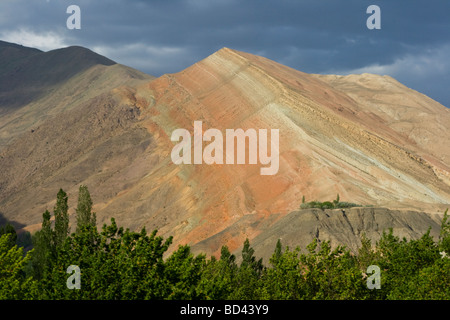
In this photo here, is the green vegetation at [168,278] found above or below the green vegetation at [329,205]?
below

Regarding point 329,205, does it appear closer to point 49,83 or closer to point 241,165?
point 241,165

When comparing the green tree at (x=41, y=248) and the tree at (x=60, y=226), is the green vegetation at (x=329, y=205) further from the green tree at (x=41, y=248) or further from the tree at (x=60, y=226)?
the green tree at (x=41, y=248)

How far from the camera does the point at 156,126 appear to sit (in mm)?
105875

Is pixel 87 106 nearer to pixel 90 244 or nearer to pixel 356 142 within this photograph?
pixel 356 142

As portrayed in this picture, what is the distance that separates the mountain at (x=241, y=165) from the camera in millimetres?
71256

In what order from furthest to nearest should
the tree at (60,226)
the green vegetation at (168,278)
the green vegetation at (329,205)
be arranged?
the green vegetation at (329,205)
the tree at (60,226)
the green vegetation at (168,278)

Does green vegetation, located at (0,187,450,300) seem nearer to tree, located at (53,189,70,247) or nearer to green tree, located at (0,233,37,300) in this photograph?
green tree, located at (0,233,37,300)

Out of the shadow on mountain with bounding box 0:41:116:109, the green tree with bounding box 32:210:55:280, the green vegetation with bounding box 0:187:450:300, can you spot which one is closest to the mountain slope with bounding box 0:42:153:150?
the shadow on mountain with bounding box 0:41:116:109

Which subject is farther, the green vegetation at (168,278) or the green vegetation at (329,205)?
the green vegetation at (329,205)

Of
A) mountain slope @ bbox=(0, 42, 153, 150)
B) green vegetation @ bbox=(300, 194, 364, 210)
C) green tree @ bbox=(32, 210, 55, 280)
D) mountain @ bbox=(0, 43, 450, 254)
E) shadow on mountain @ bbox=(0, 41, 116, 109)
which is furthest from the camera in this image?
shadow on mountain @ bbox=(0, 41, 116, 109)

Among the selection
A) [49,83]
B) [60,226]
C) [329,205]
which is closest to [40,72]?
[49,83]

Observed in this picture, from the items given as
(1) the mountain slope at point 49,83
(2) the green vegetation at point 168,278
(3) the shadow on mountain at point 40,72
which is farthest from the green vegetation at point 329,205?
(3) the shadow on mountain at point 40,72

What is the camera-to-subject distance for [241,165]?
82.9 m

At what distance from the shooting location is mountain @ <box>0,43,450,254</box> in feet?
234
